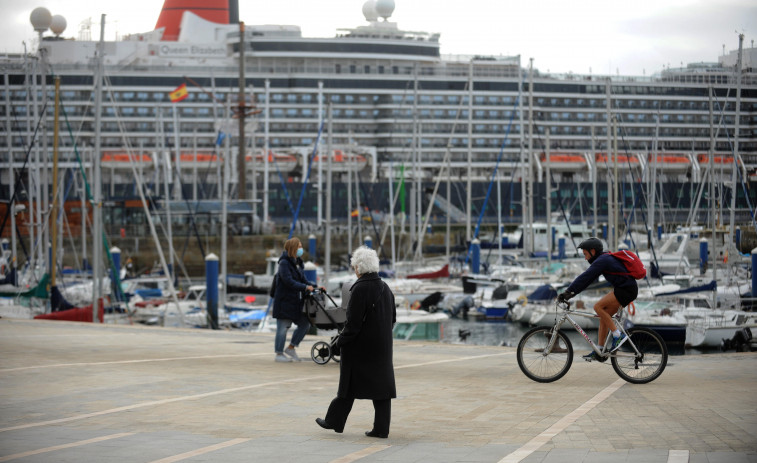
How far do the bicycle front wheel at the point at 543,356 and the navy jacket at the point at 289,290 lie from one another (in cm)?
291

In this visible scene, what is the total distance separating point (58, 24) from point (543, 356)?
78008 millimetres

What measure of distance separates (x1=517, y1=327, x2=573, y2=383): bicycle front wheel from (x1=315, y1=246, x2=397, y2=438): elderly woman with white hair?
306cm

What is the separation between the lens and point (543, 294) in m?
33.3

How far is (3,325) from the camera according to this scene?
681 inches

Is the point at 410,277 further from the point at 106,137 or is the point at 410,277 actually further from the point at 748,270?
the point at 106,137

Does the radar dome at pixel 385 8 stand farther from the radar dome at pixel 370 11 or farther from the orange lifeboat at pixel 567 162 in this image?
the orange lifeboat at pixel 567 162

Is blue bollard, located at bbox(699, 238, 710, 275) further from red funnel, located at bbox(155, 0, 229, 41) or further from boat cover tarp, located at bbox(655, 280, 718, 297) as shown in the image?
red funnel, located at bbox(155, 0, 229, 41)

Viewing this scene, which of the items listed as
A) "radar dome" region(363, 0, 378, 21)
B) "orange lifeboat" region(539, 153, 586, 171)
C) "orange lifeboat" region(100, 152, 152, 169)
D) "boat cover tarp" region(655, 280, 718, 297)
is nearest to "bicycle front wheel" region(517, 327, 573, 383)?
"boat cover tarp" region(655, 280, 718, 297)

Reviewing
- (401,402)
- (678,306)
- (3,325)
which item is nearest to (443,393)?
(401,402)

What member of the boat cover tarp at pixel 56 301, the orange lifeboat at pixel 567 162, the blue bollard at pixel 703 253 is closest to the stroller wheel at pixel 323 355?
the boat cover tarp at pixel 56 301

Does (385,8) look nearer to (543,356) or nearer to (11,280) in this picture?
(11,280)

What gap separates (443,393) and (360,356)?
2302 mm

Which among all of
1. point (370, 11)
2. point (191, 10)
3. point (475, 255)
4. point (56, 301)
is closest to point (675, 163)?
point (370, 11)

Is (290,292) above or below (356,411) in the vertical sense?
above
